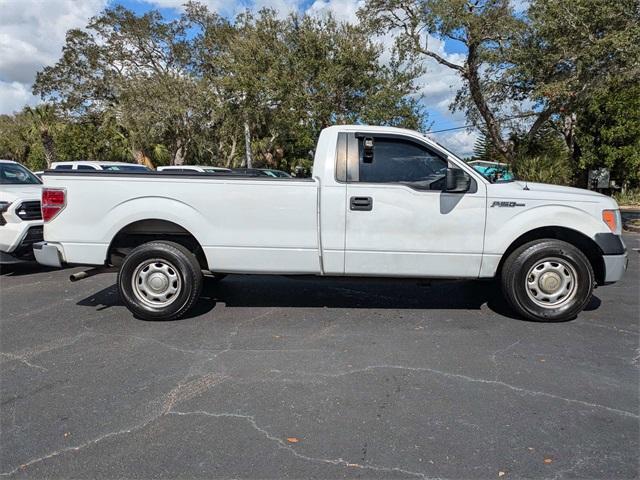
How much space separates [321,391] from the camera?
3607 millimetres

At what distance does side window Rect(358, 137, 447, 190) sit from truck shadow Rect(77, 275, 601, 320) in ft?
3.57

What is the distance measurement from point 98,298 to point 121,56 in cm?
2993

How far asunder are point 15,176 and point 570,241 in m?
8.78

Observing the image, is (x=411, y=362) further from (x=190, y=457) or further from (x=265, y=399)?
(x=190, y=457)

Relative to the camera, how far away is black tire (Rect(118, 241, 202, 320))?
5.11 m

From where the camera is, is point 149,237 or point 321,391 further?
point 149,237

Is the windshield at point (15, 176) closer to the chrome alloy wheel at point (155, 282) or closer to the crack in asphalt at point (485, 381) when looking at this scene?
the chrome alloy wheel at point (155, 282)

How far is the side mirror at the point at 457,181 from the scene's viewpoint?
4.84 m

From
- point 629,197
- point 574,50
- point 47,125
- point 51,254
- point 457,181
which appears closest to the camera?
point 457,181

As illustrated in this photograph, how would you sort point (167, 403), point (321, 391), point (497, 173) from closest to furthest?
point (167, 403), point (321, 391), point (497, 173)

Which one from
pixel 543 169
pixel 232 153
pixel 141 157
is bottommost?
pixel 543 169

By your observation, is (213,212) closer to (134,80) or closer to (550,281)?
(550,281)

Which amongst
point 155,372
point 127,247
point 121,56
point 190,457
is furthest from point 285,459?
point 121,56

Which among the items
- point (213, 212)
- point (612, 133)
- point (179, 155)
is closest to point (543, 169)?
point (612, 133)
